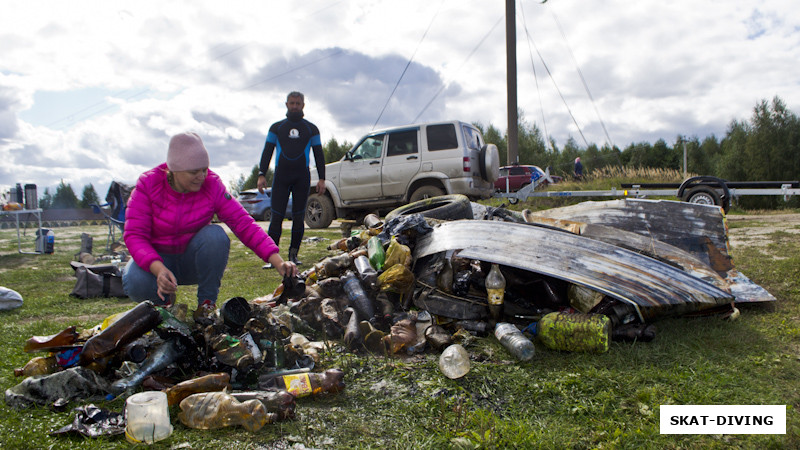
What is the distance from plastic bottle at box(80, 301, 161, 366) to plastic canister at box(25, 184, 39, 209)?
9.17m

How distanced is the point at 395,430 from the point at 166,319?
131cm

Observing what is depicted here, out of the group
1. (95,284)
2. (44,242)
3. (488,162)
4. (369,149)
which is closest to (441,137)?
(488,162)

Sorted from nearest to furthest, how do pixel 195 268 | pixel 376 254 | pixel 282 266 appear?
pixel 282 266 < pixel 195 268 < pixel 376 254

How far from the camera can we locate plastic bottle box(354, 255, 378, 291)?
324cm

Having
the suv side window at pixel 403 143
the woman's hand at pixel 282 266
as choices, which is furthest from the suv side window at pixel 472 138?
the woman's hand at pixel 282 266

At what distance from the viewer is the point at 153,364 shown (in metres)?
2.16

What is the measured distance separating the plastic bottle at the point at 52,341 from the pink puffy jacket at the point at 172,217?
51 centimetres

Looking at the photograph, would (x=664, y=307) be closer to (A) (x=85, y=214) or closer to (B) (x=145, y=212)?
(B) (x=145, y=212)

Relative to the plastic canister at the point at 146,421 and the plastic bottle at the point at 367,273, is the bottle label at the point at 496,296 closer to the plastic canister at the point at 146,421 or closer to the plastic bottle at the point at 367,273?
the plastic bottle at the point at 367,273

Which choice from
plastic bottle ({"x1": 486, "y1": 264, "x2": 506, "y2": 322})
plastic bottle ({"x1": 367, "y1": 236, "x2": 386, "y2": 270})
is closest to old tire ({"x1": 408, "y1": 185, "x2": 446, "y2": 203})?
plastic bottle ({"x1": 367, "y1": 236, "x2": 386, "y2": 270})

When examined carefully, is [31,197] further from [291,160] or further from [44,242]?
[291,160]

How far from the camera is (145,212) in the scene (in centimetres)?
253

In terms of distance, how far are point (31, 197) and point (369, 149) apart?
6.94 m

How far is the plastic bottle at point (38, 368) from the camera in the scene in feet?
7.04
